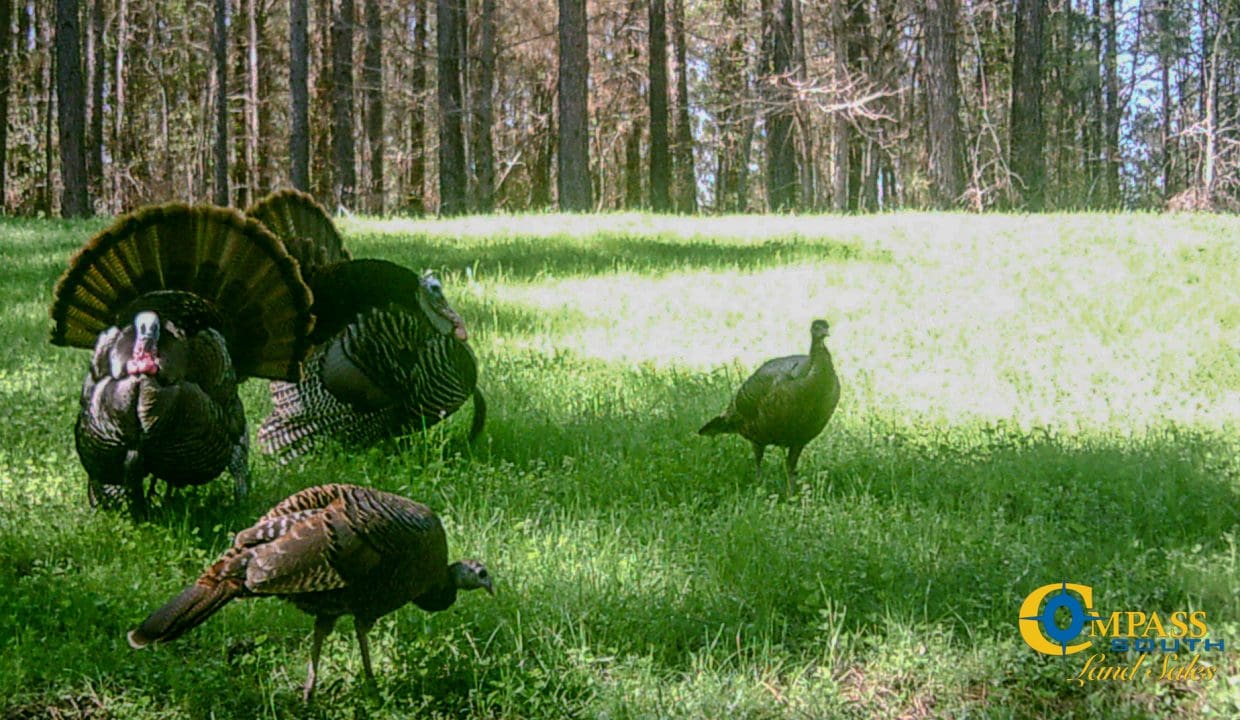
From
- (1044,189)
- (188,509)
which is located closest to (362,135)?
(1044,189)

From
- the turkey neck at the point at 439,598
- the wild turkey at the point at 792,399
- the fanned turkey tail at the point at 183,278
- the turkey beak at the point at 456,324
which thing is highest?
the fanned turkey tail at the point at 183,278

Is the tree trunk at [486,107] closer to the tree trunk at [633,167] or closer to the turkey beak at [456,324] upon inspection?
the tree trunk at [633,167]

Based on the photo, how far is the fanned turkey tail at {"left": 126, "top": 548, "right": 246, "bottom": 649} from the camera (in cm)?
367

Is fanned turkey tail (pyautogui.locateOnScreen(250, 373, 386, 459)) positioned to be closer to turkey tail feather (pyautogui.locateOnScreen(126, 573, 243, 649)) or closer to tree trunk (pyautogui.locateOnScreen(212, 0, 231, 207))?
turkey tail feather (pyautogui.locateOnScreen(126, 573, 243, 649))

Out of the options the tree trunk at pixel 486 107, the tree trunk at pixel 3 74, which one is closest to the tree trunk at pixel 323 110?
the tree trunk at pixel 486 107

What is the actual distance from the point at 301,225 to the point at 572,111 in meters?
13.7

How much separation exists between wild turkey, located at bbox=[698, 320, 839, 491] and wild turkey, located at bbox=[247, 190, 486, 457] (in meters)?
1.66

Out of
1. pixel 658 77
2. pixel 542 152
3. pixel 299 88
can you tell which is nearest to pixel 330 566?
pixel 299 88

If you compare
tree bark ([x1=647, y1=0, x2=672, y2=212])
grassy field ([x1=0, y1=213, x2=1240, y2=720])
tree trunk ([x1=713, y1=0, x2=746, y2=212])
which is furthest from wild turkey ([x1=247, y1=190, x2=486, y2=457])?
tree trunk ([x1=713, y1=0, x2=746, y2=212])

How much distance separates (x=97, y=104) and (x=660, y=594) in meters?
33.9

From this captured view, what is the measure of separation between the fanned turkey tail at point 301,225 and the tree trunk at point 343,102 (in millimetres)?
21813

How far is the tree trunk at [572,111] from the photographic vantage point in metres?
20.0

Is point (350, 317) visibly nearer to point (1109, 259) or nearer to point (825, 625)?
point (825, 625)

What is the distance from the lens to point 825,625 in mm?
4566
